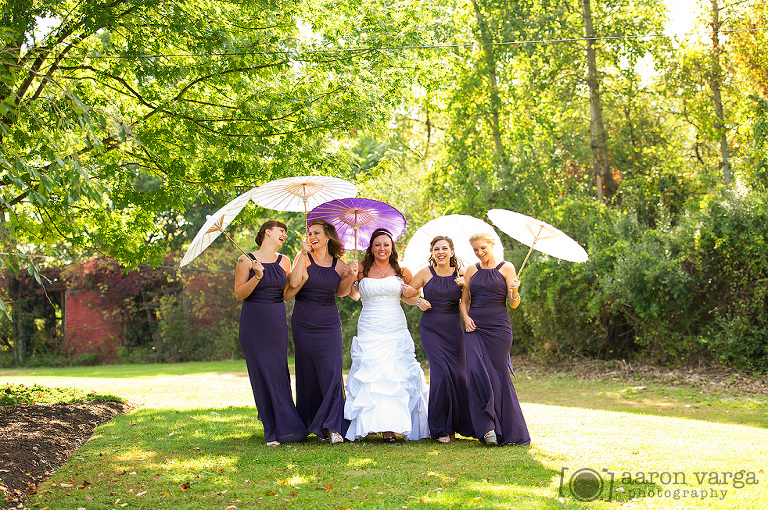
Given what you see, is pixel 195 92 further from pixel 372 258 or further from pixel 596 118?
pixel 596 118

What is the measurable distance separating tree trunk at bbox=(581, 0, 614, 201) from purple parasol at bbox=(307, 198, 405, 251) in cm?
1210

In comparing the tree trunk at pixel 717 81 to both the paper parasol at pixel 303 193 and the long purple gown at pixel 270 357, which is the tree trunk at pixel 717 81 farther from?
the long purple gown at pixel 270 357

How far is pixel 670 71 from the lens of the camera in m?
18.2

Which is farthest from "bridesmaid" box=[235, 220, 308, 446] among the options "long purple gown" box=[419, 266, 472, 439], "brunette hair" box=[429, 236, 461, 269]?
"brunette hair" box=[429, 236, 461, 269]

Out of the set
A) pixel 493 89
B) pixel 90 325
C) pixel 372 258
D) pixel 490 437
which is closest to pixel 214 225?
A: pixel 372 258

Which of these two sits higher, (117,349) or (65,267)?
(65,267)

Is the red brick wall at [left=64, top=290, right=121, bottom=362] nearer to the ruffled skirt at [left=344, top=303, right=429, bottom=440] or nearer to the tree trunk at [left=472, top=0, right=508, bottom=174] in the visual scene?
A: the tree trunk at [left=472, top=0, right=508, bottom=174]

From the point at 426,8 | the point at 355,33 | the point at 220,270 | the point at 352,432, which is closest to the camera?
the point at 352,432

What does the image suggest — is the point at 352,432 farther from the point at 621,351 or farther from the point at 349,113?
the point at 621,351

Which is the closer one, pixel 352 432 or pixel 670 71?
pixel 352 432

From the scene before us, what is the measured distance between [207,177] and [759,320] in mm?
10147

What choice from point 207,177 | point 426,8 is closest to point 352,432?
point 207,177

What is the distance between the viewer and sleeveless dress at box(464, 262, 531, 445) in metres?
6.75

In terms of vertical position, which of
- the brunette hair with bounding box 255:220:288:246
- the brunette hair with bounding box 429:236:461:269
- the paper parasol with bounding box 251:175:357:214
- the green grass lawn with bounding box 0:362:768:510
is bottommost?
the green grass lawn with bounding box 0:362:768:510
